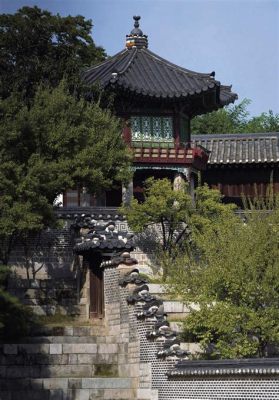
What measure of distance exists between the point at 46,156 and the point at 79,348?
7922 millimetres

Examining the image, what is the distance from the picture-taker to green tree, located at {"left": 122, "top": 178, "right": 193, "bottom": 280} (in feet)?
133

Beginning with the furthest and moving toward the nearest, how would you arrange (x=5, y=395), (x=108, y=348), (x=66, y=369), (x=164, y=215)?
(x=164, y=215)
(x=108, y=348)
(x=66, y=369)
(x=5, y=395)

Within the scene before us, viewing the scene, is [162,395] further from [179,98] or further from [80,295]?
[179,98]

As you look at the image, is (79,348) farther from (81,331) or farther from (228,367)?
(228,367)

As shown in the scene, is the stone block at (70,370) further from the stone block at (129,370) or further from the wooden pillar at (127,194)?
the wooden pillar at (127,194)

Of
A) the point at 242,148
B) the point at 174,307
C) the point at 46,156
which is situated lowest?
the point at 174,307

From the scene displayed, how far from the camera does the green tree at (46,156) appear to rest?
115 feet

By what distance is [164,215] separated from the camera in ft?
134

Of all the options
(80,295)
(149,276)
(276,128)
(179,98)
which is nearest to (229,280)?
(80,295)

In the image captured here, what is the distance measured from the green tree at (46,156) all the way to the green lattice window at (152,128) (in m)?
6.89

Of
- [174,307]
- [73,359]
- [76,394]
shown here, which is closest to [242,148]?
Answer: [174,307]

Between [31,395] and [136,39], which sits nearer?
[31,395]

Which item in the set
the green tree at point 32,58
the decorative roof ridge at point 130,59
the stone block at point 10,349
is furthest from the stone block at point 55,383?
the decorative roof ridge at point 130,59

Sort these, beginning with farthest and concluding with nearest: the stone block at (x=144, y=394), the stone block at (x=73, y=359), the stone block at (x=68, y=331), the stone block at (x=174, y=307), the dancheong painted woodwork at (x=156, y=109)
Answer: the dancheong painted woodwork at (x=156, y=109), the stone block at (x=174, y=307), the stone block at (x=68, y=331), the stone block at (x=73, y=359), the stone block at (x=144, y=394)
